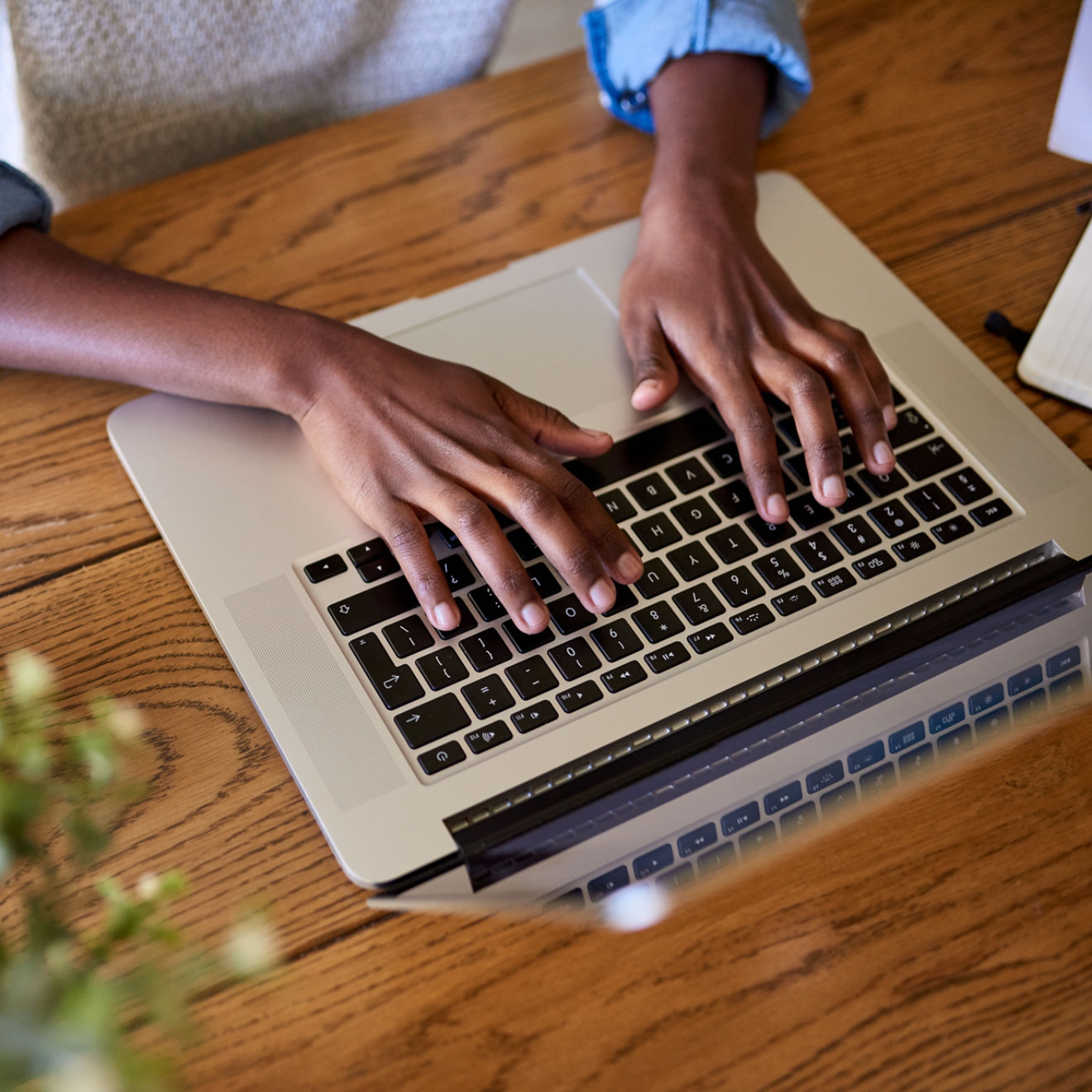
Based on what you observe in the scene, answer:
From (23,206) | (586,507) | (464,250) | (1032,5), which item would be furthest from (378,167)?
(1032,5)

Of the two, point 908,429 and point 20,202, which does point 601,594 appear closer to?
point 908,429

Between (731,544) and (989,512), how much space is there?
149mm

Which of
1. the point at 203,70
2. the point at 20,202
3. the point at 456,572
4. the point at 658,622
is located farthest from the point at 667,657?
the point at 203,70

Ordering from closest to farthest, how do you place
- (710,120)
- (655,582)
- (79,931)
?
(79,931)
(655,582)
(710,120)

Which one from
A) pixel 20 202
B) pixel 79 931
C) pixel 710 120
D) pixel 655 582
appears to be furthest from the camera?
pixel 710 120

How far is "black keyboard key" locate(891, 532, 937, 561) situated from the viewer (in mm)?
573

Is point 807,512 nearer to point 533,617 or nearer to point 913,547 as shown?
point 913,547

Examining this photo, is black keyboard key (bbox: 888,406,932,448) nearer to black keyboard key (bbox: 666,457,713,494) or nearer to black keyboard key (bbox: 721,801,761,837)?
black keyboard key (bbox: 666,457,713,494)

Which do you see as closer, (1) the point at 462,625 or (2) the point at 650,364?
(1) the point at 462,625

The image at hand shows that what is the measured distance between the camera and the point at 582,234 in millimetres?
753

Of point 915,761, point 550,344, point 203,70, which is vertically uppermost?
point 203,70

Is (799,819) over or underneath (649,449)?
underneath

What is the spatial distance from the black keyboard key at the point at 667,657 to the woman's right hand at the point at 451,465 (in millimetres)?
34

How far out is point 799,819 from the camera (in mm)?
508
